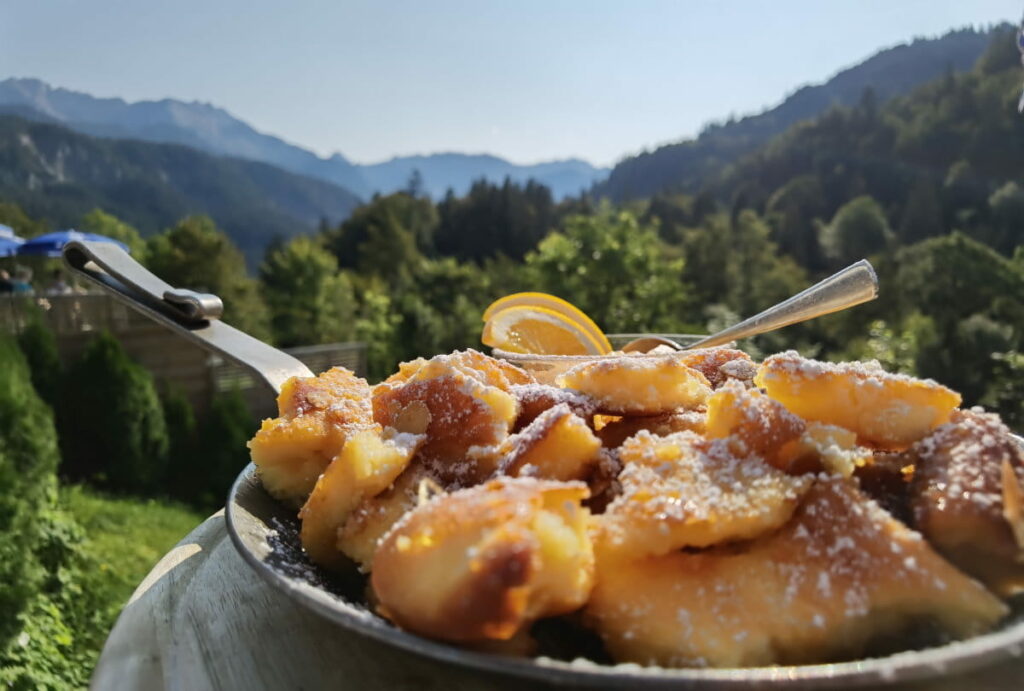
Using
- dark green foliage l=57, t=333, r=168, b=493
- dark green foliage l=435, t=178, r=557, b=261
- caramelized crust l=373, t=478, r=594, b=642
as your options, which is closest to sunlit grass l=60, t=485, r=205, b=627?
dark green foliage l=57, t=333, r=168, b=493

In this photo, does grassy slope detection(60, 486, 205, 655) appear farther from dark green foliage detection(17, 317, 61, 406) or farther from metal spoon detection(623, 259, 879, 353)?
metal spoon detection(623, 259, 879, 353)

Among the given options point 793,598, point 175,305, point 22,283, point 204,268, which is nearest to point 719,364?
point 793,598

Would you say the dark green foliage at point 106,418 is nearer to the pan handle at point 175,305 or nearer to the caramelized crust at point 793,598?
the pan handle at point 175,305

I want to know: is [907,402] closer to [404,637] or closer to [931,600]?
Result: [931,600]

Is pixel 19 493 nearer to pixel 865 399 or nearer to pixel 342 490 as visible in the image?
pixel 342 490

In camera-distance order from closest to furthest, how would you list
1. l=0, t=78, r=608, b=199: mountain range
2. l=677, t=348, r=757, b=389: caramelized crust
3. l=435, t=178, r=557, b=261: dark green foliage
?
l=677, t=348, r=757, b=389: caramelized crust < l=435, t=178, r=557, b=261: dark green foliage < l=0, t=78, r=608, b=199: mountain range

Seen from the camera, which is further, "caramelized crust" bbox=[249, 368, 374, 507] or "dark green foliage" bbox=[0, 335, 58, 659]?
"dark green foliage" bbox=[0, 335, 58, 659]
